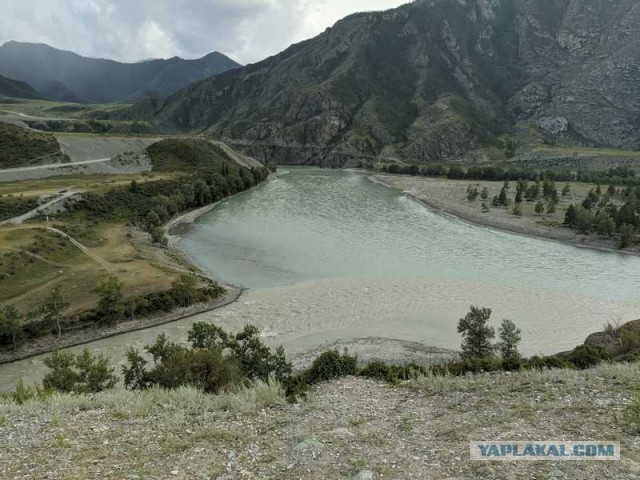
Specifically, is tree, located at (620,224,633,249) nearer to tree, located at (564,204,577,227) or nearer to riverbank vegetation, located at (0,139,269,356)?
tree, located at (564,204,577,227)

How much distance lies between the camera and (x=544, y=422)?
41.4 feet

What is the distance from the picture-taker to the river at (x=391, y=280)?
3941 cm

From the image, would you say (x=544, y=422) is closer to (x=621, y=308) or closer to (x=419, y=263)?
(x=621, y=308)

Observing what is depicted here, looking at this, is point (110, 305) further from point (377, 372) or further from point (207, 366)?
point (377, 372)

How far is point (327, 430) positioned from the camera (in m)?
13.2

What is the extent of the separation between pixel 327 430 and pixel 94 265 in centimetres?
4558

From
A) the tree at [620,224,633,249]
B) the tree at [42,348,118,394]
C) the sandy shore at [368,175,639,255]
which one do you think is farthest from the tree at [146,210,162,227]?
the tree at [620,224,633,249]

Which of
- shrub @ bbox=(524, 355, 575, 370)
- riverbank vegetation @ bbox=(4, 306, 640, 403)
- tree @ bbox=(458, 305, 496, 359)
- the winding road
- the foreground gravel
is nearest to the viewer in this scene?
the foreground gravel

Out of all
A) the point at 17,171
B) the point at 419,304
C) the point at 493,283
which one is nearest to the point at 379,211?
the point at 493,283

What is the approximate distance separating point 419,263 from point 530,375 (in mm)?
44002

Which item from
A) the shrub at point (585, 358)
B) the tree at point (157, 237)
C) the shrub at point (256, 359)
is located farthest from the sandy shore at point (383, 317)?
the tree at point (157, 237)

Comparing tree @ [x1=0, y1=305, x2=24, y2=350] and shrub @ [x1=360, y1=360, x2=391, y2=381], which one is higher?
shrub @ [x1=360, y1=360, x2=391, y2=381]

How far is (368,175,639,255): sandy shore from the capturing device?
241ft

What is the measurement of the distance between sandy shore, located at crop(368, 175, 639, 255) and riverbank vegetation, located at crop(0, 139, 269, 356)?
57.7 meters
